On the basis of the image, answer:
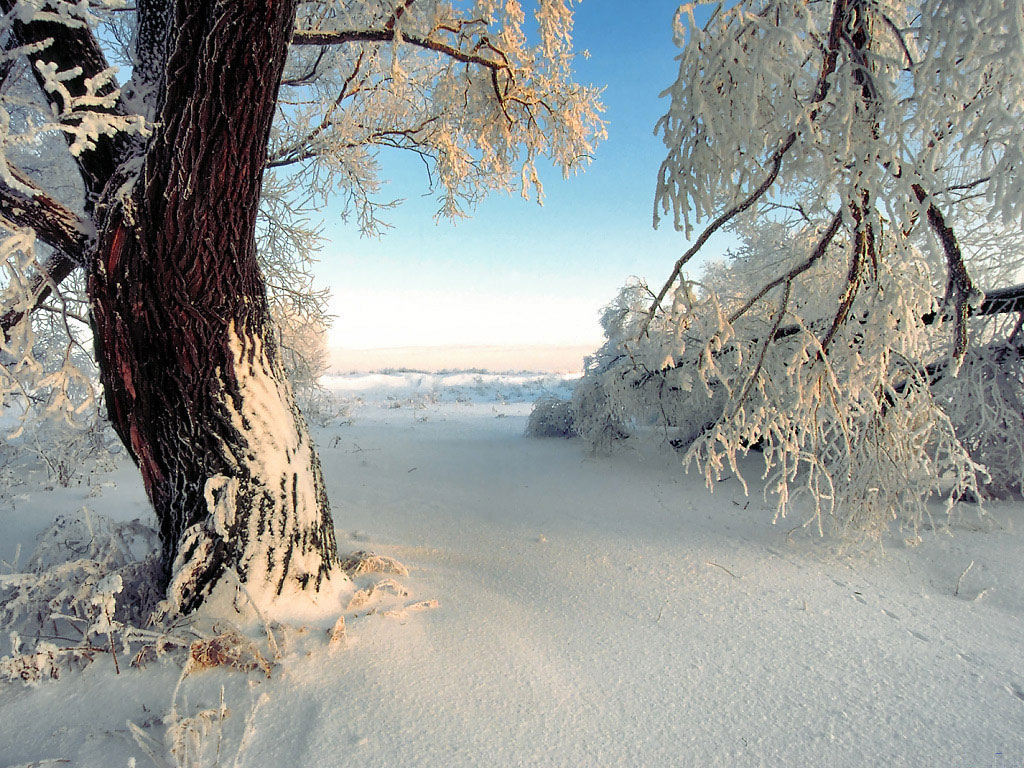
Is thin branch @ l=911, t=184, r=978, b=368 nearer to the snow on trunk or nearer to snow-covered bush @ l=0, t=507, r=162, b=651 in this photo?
the snow on trunk

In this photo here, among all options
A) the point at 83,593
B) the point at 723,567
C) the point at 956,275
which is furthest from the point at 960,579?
the point at 83,593

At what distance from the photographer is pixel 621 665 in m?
1.92

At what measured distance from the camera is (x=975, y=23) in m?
1.55

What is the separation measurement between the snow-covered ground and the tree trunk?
0.47 meters

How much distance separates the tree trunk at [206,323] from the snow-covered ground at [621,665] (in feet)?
1.54

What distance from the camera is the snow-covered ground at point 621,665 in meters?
1.49

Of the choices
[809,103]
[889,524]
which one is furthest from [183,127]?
[889,524]

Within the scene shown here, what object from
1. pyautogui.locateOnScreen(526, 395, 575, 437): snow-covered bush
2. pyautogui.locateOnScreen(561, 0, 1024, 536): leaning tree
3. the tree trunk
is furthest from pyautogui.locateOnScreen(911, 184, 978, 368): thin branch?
pyautogui.locateOnScreen(526, 395, 575, 437): snow-covered bush

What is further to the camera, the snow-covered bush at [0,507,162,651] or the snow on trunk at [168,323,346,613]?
the snow on trunk at [168,323,346,613]

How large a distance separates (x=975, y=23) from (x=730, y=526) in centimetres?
307

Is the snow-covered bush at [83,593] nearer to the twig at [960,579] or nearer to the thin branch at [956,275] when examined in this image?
the thin branch at [956,275]

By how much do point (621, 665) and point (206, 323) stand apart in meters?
2.17

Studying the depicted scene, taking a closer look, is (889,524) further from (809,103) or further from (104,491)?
(104,491)

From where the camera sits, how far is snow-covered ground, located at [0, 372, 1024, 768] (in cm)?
149
